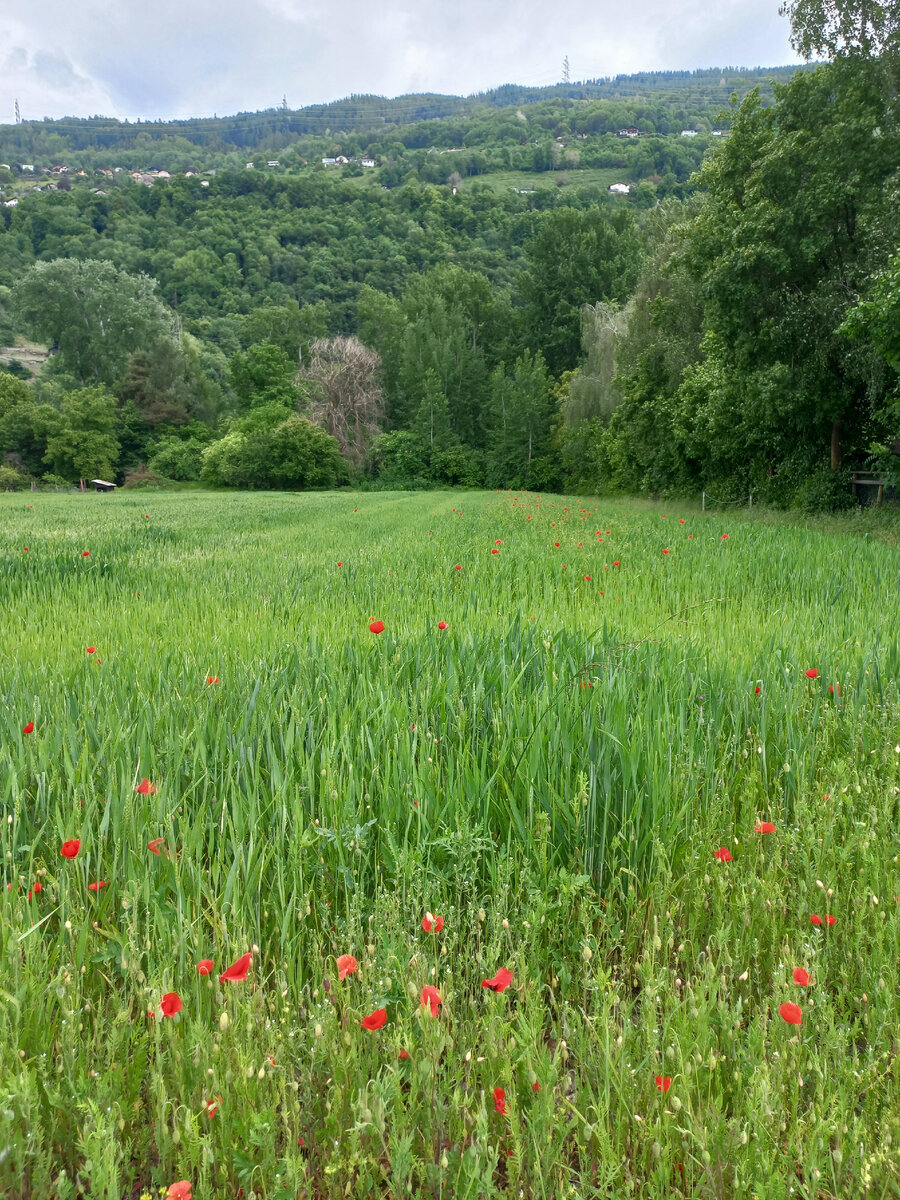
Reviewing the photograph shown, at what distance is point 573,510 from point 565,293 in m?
53.1

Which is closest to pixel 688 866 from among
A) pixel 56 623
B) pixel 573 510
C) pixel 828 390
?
pixel 56 623

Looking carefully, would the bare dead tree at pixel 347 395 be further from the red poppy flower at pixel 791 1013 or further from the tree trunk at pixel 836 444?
the red poppy flower at pixel 791 1013

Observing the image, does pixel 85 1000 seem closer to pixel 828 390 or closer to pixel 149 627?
pixel 149 627

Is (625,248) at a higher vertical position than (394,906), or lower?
higher

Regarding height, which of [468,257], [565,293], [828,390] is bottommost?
[828,390]

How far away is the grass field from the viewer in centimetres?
119

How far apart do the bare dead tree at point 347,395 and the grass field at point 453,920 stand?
57709mm

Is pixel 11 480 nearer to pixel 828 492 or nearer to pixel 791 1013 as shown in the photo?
pixel 828 492

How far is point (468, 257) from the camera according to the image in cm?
9775

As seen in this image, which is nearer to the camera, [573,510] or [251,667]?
[251,667]

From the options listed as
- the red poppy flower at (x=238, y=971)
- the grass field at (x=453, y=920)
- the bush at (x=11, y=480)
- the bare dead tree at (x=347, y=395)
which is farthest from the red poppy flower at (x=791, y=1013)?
the bush at (x=11, y=480)

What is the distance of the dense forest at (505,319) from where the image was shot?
678 inches

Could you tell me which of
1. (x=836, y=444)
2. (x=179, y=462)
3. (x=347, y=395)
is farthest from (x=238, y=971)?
(x=179, y=462)

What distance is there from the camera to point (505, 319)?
223ft
